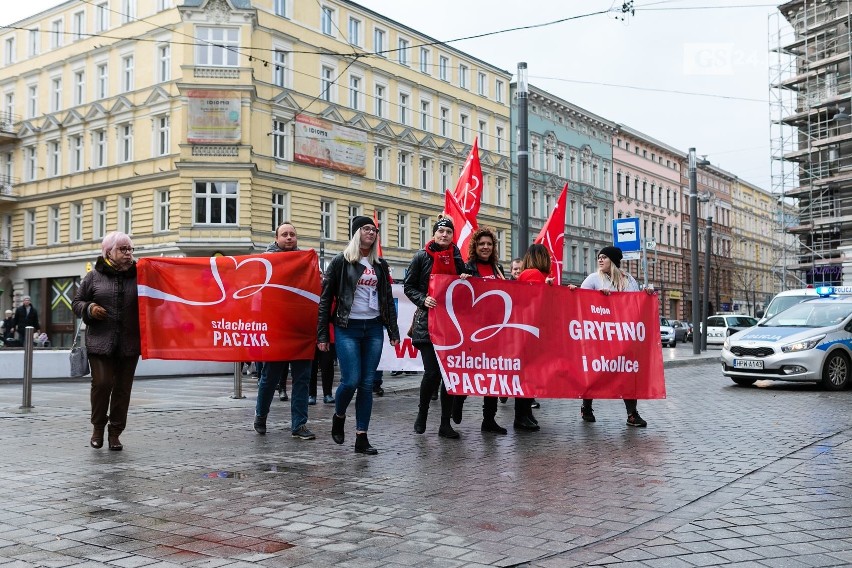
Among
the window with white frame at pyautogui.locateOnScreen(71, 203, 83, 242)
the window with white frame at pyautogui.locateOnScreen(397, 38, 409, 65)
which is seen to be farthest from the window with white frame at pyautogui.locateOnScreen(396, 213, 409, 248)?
the window with white frame at pyautogui.locateOnScreen(71, 203, 83, 242)

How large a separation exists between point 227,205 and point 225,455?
30.6m

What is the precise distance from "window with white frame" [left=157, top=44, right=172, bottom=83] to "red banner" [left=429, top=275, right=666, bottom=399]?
3243cm

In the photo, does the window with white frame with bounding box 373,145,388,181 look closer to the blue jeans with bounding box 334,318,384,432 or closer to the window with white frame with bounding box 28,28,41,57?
the window with white frame with bounding box 28,28,41,57

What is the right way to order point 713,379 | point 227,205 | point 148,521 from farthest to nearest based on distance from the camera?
point 227,205
point 713,379
point 148,521

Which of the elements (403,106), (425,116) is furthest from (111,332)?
(425,116)

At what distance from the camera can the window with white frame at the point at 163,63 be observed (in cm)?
3753

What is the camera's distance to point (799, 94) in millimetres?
52938

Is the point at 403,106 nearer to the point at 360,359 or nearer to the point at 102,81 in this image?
the point at 102,81

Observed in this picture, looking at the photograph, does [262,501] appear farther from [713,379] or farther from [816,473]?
[713,379]

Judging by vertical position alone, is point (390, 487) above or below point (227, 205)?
below

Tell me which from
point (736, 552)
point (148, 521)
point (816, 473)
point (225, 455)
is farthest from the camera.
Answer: point (225, 455)

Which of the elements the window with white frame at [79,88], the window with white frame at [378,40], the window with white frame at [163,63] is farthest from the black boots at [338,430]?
the window with white frame at [378,40]

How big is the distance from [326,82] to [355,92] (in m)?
2.12

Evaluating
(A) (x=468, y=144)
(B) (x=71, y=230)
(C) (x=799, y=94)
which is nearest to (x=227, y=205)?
(B) (x=71, y=230)
